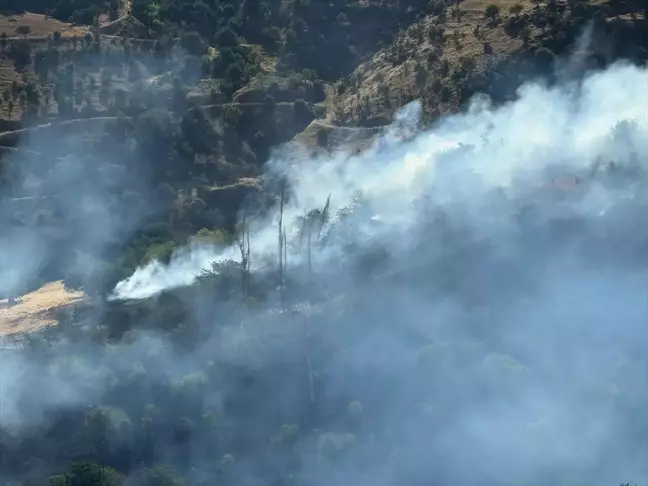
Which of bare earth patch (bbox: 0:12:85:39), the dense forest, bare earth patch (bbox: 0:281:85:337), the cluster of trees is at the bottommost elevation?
bare earth patch (bbox: 0:281:85:337)

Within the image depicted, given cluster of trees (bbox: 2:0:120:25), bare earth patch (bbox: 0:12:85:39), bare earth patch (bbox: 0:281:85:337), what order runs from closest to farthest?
bare earth patch (bbox: 0:281:85:337), bare earth patch (bbox: 0:12:85:39), cluster of trees (bbox: 2:0:120:25)

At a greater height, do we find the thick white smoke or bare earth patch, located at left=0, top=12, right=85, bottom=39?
bare earth patch, located at left=0, top=12, right=85, bottom=39

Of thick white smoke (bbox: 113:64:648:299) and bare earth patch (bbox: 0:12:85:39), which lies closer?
thick white smoke (bbox: 113:64:648:299)

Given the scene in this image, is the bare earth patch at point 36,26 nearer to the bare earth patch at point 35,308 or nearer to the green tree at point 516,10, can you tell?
the bare earth patch at point 35,308

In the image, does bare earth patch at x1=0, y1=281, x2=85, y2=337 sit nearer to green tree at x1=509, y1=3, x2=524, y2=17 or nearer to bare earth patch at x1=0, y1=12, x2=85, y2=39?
bare earth patch at x1=0, y1=12, x2=85, y2=39

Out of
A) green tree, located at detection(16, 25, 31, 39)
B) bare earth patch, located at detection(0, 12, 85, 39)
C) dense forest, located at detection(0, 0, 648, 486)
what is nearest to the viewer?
dense forest, located at detection(0, 0, 648, 486)

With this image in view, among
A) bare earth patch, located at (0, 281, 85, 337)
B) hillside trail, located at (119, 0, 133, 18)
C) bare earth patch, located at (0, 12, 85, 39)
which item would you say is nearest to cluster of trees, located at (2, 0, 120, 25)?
hillside trail, located at (119, 0, 133, 18)
